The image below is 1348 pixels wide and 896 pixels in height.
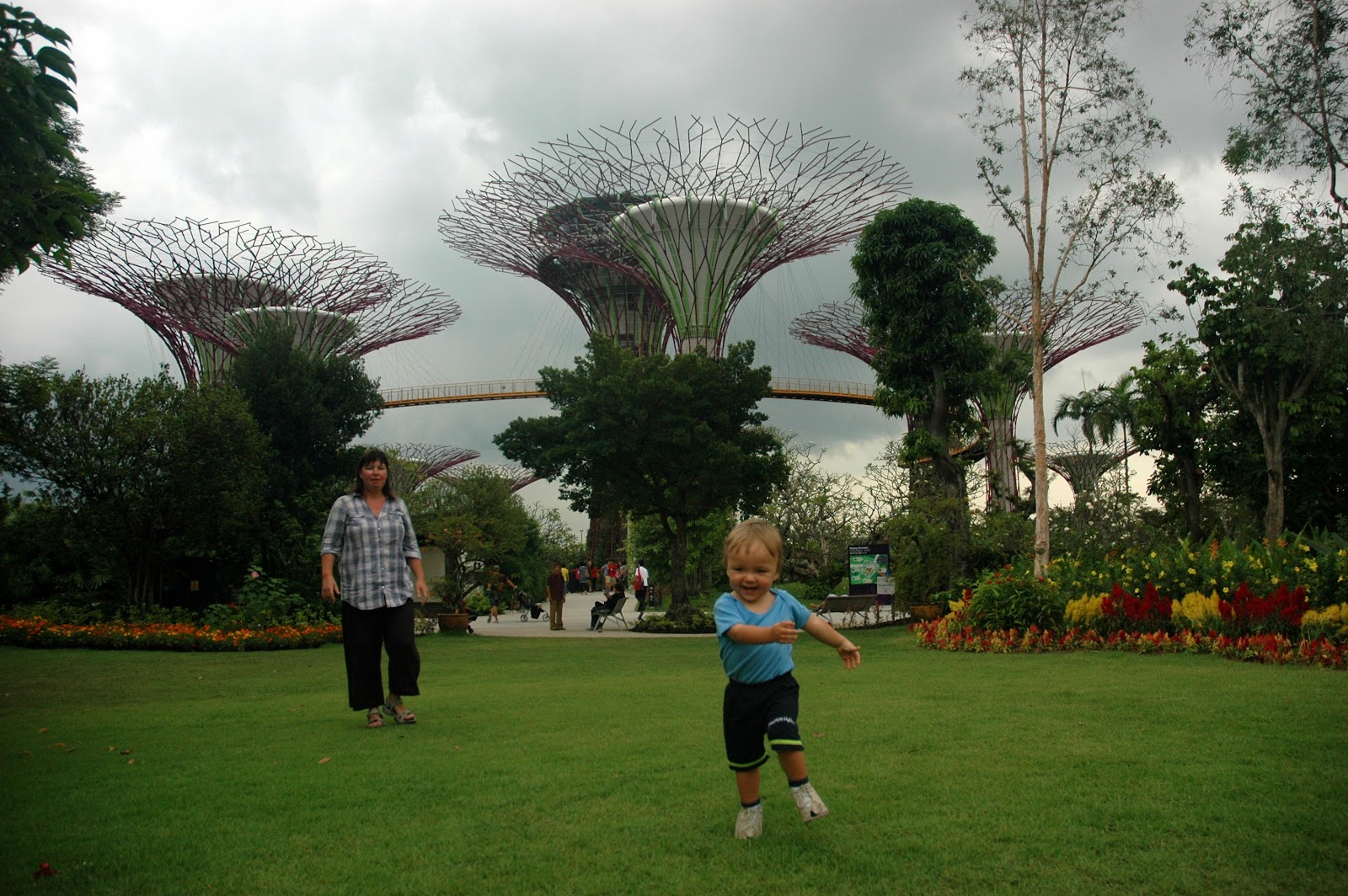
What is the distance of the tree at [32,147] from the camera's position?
4.57 metres

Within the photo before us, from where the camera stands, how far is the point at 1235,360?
23344 millimetres

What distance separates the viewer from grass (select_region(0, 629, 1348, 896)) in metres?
3.16

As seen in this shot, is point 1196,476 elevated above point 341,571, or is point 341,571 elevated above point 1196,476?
point 1196,476

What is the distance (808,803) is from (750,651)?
0.56m

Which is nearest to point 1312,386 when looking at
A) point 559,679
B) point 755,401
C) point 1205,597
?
point 755,401

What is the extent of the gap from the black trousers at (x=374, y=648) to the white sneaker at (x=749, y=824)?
3337mm

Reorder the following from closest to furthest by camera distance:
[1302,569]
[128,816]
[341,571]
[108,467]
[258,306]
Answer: [128,816]
[341,571]
[1302,569]
[108,467]
[258,306]

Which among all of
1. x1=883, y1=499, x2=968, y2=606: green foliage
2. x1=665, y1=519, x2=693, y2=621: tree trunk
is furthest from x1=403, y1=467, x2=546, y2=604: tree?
x1=883, y1=499, x2=968, y2=606: green foliage

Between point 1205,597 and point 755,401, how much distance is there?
1343cm

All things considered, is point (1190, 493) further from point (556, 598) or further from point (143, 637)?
point (143, 637)

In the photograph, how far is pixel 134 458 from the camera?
16.8 meters

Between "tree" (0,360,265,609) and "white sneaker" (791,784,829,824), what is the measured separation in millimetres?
15839

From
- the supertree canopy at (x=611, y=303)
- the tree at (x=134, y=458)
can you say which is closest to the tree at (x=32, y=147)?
the tree at (x=134, y=458)

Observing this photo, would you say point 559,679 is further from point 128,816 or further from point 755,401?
point 755,401
